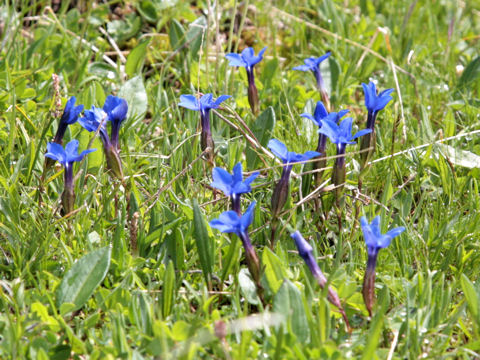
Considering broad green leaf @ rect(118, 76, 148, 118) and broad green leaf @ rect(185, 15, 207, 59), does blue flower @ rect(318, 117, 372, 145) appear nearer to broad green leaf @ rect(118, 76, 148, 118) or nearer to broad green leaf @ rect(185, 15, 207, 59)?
broad green leaf @ rect(118, 76, 148, 118)

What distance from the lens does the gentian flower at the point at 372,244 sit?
1.59 metres

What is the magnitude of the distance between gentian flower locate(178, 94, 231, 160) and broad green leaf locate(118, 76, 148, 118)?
1.89 feet

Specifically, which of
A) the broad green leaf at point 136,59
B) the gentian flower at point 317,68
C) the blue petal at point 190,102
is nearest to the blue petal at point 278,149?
the blue petal at point 190,102

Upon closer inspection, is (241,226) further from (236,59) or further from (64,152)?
(236,59)

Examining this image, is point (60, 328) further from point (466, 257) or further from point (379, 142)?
point (379, 142)

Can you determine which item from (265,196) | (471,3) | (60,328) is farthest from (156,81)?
(471,3)

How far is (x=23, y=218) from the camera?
2.10m

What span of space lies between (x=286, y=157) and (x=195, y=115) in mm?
762

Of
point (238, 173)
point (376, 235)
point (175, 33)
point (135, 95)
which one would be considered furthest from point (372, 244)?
point (175, 33)

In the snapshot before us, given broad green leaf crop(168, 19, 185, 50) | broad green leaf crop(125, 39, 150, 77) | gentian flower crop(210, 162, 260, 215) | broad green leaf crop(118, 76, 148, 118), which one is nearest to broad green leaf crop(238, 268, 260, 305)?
gentian flower crop(210, 162, 260, 215)

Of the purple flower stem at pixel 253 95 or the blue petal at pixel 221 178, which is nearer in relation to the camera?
the blue petal at pixel 221 178

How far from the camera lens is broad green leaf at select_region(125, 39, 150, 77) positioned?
2.94 metres

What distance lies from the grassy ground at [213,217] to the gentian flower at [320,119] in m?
0.08

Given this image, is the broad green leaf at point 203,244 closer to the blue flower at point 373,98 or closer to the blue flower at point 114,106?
the blue flower at point 114,106
